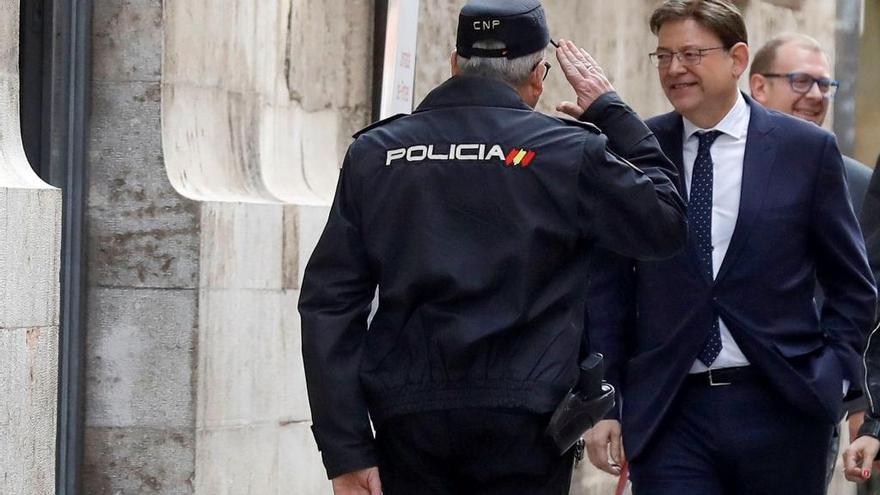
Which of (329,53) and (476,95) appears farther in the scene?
(329,53)

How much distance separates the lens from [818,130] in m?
5.31

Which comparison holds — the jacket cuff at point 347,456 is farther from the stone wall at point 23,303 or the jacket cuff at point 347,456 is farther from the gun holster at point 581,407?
the stone wall at point 23,303

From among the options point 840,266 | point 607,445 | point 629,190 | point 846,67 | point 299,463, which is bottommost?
point 299,463

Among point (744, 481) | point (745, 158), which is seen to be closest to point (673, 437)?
point (744, 481)

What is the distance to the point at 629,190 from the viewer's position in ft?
13.9

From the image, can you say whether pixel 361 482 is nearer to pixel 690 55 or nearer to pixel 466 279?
pixel 466 279

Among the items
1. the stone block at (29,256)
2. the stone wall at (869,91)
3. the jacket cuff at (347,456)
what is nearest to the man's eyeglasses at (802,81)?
the stone block at (29,256)

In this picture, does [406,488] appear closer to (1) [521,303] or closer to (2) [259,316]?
(1) [521,303]

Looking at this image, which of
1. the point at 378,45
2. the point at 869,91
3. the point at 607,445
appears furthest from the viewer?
the point at 869,91

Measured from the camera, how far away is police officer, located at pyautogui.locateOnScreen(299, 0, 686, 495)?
4105 mm

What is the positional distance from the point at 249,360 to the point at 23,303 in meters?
1.41

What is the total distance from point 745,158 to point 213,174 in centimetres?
266

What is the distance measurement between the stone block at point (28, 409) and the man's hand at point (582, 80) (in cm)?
221

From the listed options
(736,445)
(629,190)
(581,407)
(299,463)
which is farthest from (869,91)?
(581,407)
